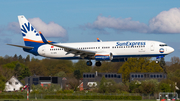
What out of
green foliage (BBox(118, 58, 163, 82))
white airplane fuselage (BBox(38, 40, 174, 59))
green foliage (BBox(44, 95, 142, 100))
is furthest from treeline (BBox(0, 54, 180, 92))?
white airplane fuselage (BBox(38, 40, 174, 59))

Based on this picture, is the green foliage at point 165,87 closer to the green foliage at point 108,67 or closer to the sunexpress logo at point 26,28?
the sunexpress logo at point 26,28

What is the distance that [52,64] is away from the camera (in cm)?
14162

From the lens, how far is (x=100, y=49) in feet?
225

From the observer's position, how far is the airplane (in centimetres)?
6556

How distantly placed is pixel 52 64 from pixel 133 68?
1458 inches

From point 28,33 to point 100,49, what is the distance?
20.5 m

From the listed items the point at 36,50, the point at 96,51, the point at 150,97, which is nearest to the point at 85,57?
the point at 96,51

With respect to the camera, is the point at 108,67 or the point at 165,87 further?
the point at 108,67

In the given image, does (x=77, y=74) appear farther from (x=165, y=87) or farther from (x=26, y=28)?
(x=26, y=28)

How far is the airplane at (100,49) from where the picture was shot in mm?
65562

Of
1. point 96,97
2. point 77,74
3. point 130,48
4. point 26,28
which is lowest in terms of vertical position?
point 96,97

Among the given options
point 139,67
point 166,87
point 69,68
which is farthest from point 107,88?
point 69,68

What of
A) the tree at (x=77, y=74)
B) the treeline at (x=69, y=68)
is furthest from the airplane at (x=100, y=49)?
the tree at (x=77, y=74)

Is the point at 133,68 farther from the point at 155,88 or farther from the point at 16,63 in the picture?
the point at 16,63
